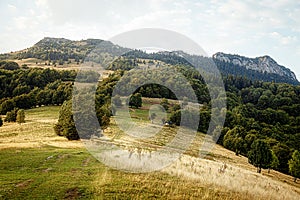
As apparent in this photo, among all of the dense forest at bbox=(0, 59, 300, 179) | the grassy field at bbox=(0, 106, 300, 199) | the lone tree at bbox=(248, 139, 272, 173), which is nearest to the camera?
the grassy field at bbox=(0, 106, 300, 199)

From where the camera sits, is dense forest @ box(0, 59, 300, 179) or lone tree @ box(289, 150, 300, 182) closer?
lone tree @ box(289, 150, 300, 182)

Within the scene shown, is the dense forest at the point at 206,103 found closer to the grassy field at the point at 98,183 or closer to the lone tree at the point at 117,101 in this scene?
the lone tree at the point at 117,101

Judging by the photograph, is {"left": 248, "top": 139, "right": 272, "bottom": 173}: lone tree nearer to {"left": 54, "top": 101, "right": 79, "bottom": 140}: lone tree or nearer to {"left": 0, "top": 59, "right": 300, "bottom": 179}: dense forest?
{"left": 0, "top": 59, "right": 300, "bottom": 179}: dense forest

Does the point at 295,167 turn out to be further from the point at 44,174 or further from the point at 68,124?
the point at 44,174

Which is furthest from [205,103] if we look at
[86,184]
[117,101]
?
[86,184]

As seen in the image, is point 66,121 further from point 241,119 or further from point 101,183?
point 241,119

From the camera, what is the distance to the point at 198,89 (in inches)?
5399

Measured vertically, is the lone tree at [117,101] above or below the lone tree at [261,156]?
above

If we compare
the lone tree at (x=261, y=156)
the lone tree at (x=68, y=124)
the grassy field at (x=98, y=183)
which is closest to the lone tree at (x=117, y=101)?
the lone tree at (x=68, y=124)

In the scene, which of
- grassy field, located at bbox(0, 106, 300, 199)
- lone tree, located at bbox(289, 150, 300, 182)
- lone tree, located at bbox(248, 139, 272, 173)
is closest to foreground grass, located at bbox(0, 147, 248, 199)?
grassy field, located at bbox(0, 106, 300, 199)

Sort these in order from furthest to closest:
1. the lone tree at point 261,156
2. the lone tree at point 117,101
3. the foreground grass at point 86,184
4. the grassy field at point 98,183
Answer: the lone tree at point 117,101
the lone tree at point 261,156
the grassy field at point 98,183
the foreground grass at point 86,184

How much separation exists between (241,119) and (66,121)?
92.9 meters

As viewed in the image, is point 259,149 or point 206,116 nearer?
point 259,149

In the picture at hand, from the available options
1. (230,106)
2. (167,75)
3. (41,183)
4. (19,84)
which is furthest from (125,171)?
(230,106)
